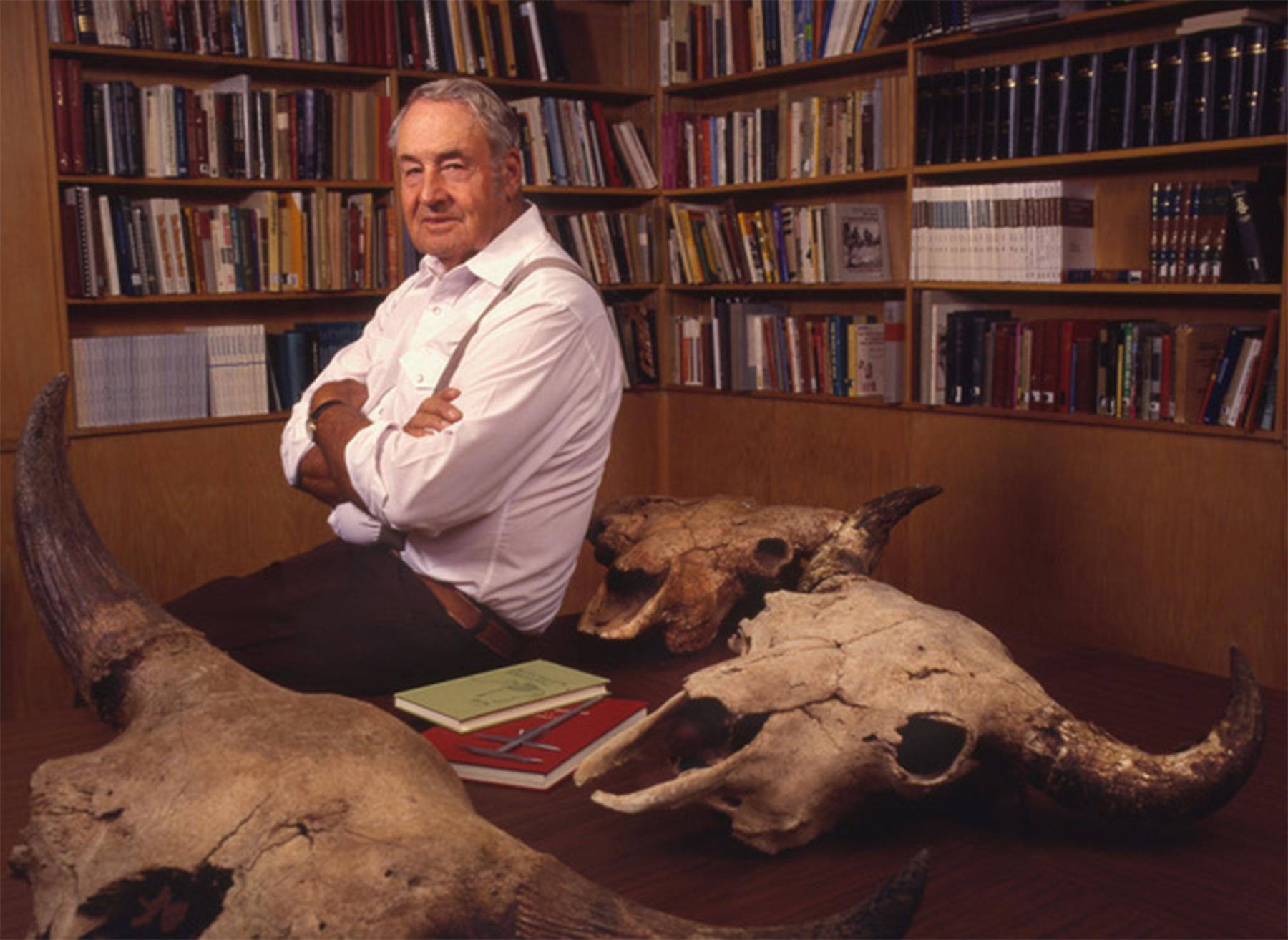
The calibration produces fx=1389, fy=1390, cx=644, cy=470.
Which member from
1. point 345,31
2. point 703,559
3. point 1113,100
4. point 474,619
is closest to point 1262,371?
point 1113,100

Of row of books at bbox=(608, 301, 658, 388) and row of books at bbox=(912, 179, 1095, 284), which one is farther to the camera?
row of books at bbox=(608, 301, 658, 388)

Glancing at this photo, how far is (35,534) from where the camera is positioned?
1.09 m

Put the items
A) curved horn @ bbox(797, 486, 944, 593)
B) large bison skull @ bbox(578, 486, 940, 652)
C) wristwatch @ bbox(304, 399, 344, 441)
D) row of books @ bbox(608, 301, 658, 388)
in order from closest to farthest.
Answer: curved horn @ bbox(797, 486, 944, 593), large bison skull @ bbox(578, 486, 940, 652), wristwatch @ bbox(304, 399, 344, 441), row of books @ bbox(608, 301, 658, 388)

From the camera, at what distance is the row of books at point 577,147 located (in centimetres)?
471

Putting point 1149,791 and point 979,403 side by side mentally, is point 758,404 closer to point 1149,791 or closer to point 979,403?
point 979,403

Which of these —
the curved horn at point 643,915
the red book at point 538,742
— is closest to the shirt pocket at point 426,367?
the red book at point 538,742

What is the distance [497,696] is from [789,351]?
3.32m

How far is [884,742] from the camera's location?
1127 millimetres

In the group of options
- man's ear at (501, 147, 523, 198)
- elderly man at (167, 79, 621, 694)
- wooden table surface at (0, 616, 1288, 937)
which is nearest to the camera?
wooden table surface at (0, 616, 1288, 937)

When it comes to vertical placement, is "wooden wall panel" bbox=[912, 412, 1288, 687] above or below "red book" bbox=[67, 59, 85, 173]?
below

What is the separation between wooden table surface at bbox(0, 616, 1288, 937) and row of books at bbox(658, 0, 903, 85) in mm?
3324

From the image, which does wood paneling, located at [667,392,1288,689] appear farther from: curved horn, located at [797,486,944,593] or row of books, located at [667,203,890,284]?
curved horn, located at [797,486,944,593]

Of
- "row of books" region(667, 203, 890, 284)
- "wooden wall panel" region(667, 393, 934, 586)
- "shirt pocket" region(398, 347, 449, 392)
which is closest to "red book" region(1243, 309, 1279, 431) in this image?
"wooden wall panel" region(667, 393, 934, 586)

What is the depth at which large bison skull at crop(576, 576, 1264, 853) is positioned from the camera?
42.9 inches
